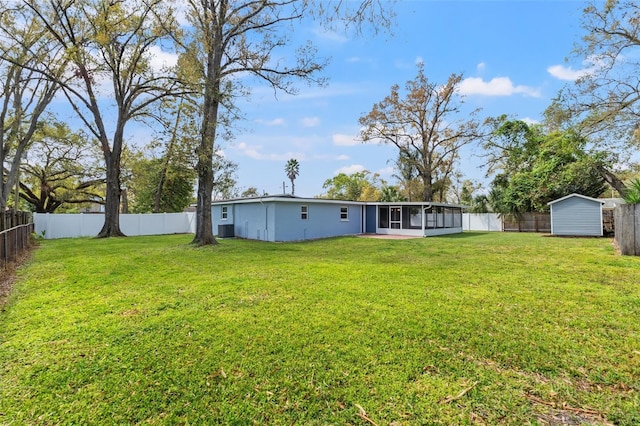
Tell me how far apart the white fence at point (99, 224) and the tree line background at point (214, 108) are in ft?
7.19

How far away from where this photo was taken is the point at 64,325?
3766 mm

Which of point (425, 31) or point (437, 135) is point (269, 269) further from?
point (437, 135)

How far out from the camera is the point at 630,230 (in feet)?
28.2

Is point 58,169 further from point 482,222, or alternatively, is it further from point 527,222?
point 527,222

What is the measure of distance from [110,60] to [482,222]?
84.8 ft

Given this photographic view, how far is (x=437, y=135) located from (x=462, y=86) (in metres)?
3.80

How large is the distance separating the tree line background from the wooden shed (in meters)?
2.89

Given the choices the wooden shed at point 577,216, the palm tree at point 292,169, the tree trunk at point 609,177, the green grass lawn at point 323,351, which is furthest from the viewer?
the palm tree at point 292,169

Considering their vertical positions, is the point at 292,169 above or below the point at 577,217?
above

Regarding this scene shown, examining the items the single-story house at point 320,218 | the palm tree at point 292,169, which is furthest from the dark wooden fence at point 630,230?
the palm tree at point 292,169

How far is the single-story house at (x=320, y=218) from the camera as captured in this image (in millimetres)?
14781

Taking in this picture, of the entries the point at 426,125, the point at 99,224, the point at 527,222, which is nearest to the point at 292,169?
the point at 426,125

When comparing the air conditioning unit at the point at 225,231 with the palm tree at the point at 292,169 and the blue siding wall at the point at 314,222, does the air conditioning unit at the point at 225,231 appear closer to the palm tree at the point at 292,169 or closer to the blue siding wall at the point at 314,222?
the blue siding wall at the point at 314,222

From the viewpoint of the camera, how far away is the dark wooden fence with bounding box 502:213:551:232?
68.9 ft
